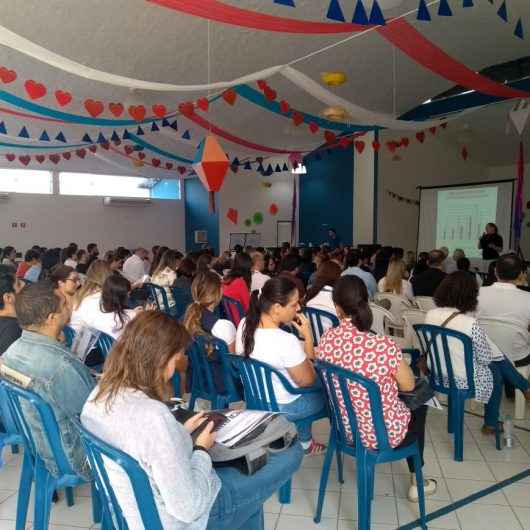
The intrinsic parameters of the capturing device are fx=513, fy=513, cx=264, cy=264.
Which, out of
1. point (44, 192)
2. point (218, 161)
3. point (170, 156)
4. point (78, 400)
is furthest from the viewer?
point (44, 192)

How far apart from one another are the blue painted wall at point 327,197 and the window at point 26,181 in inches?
240

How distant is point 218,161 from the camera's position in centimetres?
488

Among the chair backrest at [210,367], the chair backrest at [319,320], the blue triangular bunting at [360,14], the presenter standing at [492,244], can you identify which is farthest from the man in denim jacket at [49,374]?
the presenter standing at [492,244]

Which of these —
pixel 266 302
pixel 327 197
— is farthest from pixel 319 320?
pixel 327 197

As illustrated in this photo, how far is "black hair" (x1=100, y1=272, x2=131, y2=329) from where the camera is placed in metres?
3.34

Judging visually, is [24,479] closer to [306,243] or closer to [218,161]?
[218,161]

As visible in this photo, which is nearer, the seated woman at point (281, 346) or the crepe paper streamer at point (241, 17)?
the seated woman at point (281, 346)

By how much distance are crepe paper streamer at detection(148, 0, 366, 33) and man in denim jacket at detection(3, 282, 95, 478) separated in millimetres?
1695

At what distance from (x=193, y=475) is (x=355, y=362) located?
94cm

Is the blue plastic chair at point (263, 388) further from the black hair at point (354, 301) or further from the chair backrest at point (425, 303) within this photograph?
the chair backrest at point (425, 303)

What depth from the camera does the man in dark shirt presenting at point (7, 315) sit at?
8.58 feet

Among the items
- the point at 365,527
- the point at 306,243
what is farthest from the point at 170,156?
the point at 365,527

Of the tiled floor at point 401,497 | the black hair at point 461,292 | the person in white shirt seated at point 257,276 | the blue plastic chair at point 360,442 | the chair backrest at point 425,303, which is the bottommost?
the tiled floor at point 401,497

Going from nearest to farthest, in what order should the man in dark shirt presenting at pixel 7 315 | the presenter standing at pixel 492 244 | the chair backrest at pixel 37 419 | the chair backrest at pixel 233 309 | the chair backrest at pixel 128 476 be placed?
1. the chair backrest at pixel 128 476
2. the chair backrest at pixel 37 419
3. the man in dark shirt presenting at pixel 7 315
4. the chair backrest at pixel 233 309
5. the presenter standing at pixel 492 244
